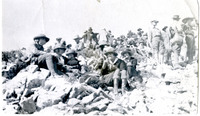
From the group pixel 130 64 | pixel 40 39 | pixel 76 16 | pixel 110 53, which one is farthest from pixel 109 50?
pixel 40 39

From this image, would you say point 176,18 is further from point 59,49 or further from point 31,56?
point 31,56

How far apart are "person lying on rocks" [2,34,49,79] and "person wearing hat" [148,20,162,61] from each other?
1.60 feet

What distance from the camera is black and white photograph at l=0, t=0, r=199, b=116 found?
1288 millimetres

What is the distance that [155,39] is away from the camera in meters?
1.32

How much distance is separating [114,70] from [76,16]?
0.31m

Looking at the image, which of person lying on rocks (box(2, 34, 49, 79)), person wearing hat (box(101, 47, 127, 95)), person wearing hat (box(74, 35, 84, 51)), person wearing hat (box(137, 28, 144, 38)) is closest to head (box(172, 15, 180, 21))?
person wearing hat (box(137, 28, 144, 38))

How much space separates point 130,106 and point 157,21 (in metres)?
0.42

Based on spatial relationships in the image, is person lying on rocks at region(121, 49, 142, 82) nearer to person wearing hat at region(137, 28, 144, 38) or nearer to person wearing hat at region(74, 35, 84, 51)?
person wearing hat at region(137, 28, 144, 38)

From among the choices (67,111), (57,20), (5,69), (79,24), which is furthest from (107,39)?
(5,69)

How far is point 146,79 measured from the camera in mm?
1321

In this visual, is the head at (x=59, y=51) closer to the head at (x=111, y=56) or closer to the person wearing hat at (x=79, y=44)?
the person wearing hat at (x=79, y=44)

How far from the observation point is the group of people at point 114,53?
130cm

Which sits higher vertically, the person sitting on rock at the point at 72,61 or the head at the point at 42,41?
the head at the point at 42,41

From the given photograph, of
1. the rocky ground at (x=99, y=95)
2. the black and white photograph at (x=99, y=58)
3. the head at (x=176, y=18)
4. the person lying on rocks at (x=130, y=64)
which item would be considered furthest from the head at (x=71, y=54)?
the head at (x=176, y=18)
